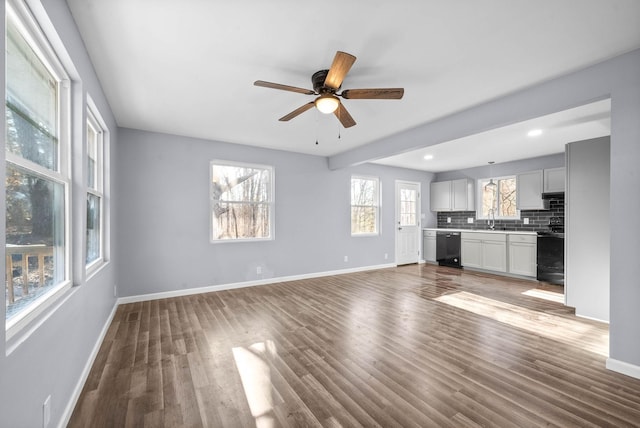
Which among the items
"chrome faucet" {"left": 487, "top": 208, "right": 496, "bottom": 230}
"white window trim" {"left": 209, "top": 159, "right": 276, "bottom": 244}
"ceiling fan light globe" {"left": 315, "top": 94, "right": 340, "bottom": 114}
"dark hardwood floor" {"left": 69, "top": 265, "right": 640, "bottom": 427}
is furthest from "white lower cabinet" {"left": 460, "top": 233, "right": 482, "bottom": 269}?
"ceiling fan light globe" {"left": 315, "top": 94, "right": 340, "bottom": 114}

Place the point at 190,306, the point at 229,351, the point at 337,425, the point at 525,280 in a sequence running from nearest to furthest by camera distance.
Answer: the point at 337,425 < the point at 229,351 < the point at 190,306 < the point at 525,280

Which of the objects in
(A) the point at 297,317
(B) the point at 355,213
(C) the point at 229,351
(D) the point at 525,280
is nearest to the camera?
(C) the point at 229,351

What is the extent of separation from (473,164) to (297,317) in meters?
5.58

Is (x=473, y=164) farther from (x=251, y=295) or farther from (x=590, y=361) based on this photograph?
(x=251, y=295)

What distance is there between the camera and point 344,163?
18.6 ft

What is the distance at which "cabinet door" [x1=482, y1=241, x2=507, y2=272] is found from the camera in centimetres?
598

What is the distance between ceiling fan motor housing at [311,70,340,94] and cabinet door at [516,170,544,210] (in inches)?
216

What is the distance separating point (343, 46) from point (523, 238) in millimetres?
5517

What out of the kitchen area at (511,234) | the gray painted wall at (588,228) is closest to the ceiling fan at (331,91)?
the gray painted wall at (588,228)

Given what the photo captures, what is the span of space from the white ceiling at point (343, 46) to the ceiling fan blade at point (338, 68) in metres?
0.23

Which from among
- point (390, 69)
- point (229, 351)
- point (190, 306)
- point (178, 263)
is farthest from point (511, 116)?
point (178, 263)

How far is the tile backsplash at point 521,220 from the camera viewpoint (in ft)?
19.1

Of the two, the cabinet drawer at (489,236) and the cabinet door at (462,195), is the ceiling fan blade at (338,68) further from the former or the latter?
the cabinet door at (462,195)

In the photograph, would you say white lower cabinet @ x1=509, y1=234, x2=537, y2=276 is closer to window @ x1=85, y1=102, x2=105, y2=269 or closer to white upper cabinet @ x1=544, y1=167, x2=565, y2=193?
white upper cabinet @ x1=544, y1=167, x2=565, y2=193
